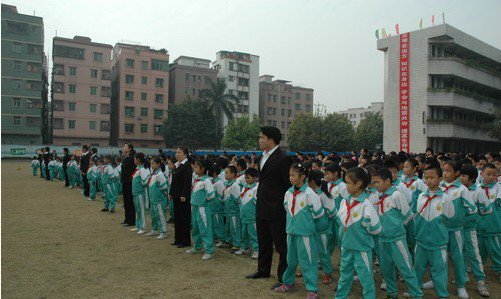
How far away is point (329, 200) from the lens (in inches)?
211

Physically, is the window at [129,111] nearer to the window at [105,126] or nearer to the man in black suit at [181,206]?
the window at [105,126]

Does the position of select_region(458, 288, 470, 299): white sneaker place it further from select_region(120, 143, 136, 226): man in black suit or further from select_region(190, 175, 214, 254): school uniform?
select_region(120, 143, 136, 226): man in black suit

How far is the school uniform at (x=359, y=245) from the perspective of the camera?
13.4 feet

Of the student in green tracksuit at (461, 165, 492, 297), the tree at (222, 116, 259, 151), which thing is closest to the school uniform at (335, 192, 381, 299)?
the student in green tracksuit at (461, 165, 492, 297)

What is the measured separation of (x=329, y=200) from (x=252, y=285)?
5.17 ft

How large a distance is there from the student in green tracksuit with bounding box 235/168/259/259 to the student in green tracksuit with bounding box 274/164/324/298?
178 centimetres

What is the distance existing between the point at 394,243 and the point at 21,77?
5173 centimetres

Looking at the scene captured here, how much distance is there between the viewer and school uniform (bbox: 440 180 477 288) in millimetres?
4805

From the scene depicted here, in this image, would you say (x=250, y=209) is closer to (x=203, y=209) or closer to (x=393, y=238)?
(x=203, y=209)

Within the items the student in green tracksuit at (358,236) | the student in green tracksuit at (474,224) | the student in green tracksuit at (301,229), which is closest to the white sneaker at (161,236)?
the student in green tracksuit at (301,229)

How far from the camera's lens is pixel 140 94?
51344mm

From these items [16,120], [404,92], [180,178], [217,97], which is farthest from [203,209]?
[16,120]

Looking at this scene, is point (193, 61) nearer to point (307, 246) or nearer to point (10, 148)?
point (10, 148)

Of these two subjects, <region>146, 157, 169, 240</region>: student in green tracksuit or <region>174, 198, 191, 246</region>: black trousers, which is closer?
<region>174, 198, 191, 246</region>: black trousers
